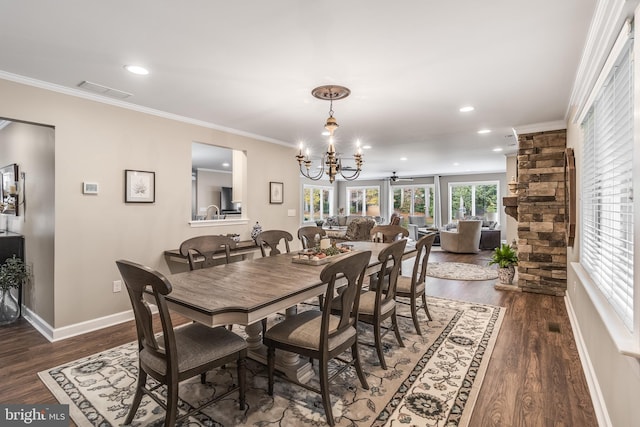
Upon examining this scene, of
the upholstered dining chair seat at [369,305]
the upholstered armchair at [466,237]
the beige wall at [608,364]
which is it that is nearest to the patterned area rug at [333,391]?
the upholstered dining chair seat at [369,305]

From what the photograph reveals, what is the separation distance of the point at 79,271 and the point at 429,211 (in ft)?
36.8

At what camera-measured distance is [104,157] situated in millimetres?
3361

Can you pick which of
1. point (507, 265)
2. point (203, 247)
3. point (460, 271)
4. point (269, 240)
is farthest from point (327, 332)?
point (460, 271)

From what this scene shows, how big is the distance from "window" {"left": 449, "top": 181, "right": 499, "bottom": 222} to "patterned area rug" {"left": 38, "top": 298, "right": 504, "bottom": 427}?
8993mm

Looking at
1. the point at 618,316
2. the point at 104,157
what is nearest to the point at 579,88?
the point at 618,316

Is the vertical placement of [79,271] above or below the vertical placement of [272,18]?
below

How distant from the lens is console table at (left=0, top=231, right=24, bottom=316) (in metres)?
3.75

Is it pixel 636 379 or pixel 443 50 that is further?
pixel 443 50

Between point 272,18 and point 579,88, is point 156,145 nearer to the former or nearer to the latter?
point 272,18

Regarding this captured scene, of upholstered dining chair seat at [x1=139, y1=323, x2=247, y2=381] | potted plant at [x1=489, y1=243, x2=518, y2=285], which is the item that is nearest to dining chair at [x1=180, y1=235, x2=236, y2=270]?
upholstered dining chair seat at [x1=139, y1=323, x2=247, y2=381]

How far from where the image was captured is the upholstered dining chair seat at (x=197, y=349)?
1.70m

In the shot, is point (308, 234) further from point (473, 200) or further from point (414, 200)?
point (414, 200)

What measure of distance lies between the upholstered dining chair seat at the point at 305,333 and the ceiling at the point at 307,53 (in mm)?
1887

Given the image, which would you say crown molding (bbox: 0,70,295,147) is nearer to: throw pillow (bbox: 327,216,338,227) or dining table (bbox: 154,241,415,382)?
dining table (bbox: 154,241,415,382)
